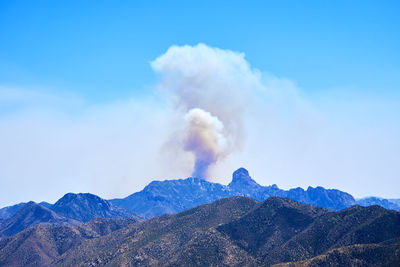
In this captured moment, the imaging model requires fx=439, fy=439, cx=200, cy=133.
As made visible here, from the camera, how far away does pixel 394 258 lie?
649 ft
